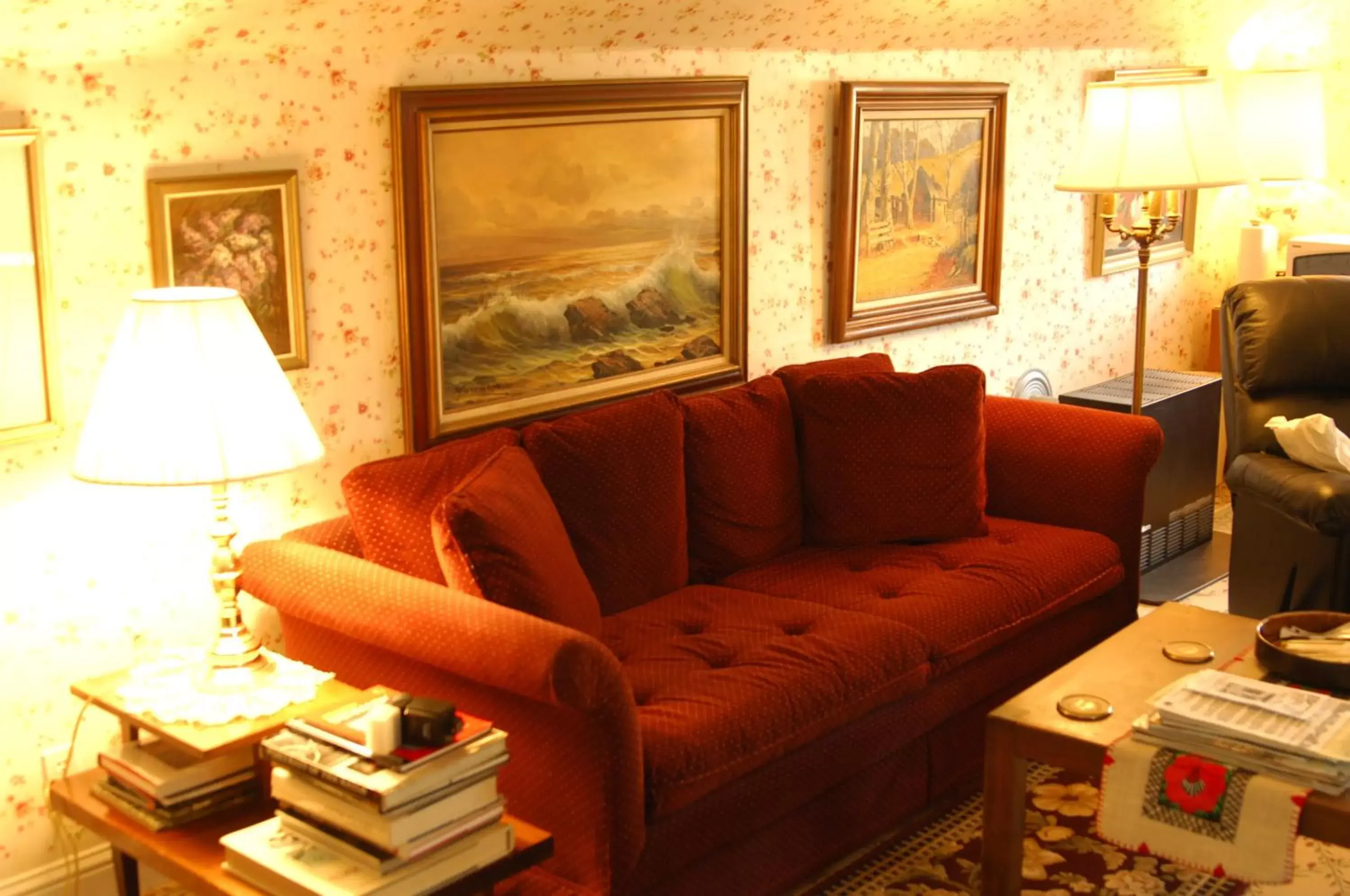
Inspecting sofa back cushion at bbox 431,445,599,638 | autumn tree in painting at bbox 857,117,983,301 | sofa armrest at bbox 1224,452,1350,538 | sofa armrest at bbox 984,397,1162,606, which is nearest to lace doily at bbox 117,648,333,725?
sofa back cushion at bbox 431,445,599,638

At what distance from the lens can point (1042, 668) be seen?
3562 millimetres

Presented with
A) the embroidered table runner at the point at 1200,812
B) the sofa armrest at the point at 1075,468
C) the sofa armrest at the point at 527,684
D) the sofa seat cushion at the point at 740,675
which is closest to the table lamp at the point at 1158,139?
the sofa armrest at the point at 1075,468

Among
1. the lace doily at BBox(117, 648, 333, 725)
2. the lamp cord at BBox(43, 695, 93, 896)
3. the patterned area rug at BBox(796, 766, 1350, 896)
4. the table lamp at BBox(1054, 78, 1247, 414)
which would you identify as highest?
the table lamp at BBox(1054, 78, 1247, 414)

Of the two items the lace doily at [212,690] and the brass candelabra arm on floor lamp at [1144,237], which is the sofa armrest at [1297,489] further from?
the lace doily at [212,690]

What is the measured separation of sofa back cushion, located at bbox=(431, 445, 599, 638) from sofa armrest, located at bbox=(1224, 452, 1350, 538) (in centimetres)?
201

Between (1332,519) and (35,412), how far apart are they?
303 cm

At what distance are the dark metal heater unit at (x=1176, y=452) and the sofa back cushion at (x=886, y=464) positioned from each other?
3.85 feet

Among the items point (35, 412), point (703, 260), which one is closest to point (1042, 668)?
point (703, 260)

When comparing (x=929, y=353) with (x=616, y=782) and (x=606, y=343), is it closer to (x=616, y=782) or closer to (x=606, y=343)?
(x=606, y=343)

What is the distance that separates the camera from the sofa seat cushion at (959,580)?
325cm

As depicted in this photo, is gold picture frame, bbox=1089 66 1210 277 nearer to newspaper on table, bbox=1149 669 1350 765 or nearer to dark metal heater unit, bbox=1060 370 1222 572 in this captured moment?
dark metal heater unit, bbox=1060 370 1222 572

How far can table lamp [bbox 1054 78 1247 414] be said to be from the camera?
376cm

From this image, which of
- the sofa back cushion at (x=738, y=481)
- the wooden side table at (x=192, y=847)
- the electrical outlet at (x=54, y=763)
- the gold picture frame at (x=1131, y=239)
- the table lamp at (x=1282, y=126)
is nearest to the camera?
the wooden side table at (x=192, y=847)

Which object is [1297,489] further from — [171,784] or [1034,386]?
[171,784]
